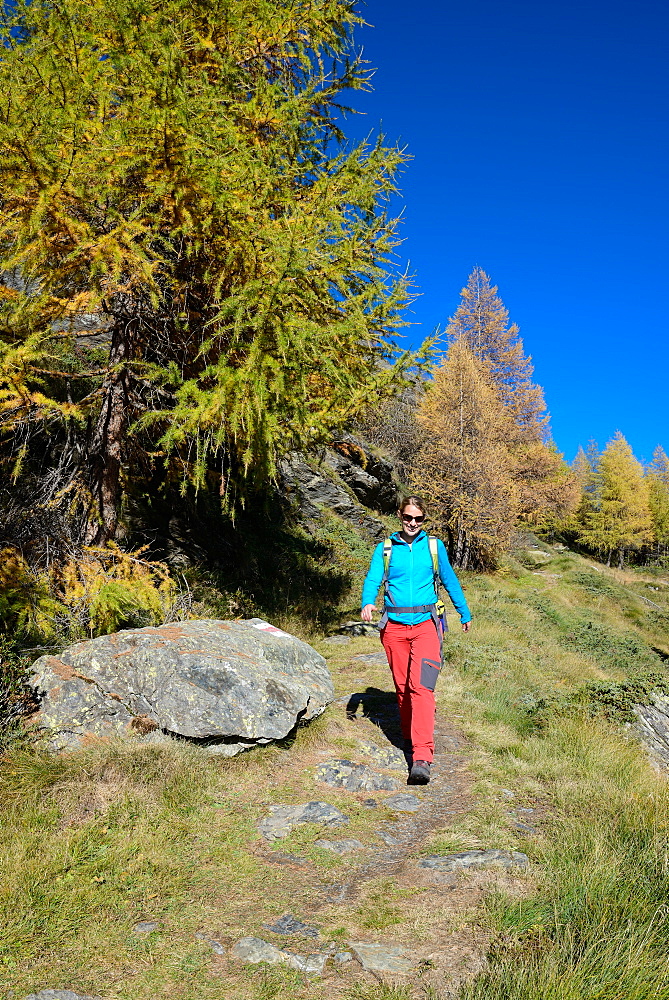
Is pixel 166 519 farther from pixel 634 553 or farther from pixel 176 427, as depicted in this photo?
pixel 634 553

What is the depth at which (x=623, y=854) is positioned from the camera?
337 cm

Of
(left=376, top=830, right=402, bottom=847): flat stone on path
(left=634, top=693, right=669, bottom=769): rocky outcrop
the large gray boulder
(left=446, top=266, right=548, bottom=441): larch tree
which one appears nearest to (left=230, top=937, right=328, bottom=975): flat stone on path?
(left=376, top=830, right=402, bottom=847): flat stone on path

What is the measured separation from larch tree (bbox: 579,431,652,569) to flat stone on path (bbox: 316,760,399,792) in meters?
47.9

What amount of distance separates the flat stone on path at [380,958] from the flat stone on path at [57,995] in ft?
3.93

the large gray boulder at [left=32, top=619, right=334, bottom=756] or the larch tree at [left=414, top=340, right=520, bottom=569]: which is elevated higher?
the larch tree at [left=414, top=340, right=520, bottom=569]

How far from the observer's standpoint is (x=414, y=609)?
503cm

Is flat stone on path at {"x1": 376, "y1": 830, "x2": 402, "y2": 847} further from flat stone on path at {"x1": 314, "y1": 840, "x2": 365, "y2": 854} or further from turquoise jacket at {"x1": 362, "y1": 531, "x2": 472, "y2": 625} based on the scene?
turquoise jacket at {"x1": 362, "y1": 531, "x2": 472, "y2": 625}

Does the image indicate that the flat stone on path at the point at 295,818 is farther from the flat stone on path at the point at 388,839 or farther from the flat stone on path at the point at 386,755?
the flat stone on path at the point at 386,755

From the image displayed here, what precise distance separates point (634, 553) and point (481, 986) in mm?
63038

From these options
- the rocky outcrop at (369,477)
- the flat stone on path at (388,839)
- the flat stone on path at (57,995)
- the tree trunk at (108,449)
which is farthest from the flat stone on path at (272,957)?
the rocky outcrop at (369,477)

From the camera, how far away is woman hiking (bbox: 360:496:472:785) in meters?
4.88

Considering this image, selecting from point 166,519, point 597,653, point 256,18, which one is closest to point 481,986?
A: point 166,519

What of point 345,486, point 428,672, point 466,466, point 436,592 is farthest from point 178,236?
point 466,466

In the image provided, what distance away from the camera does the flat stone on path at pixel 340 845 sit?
12.3ft
